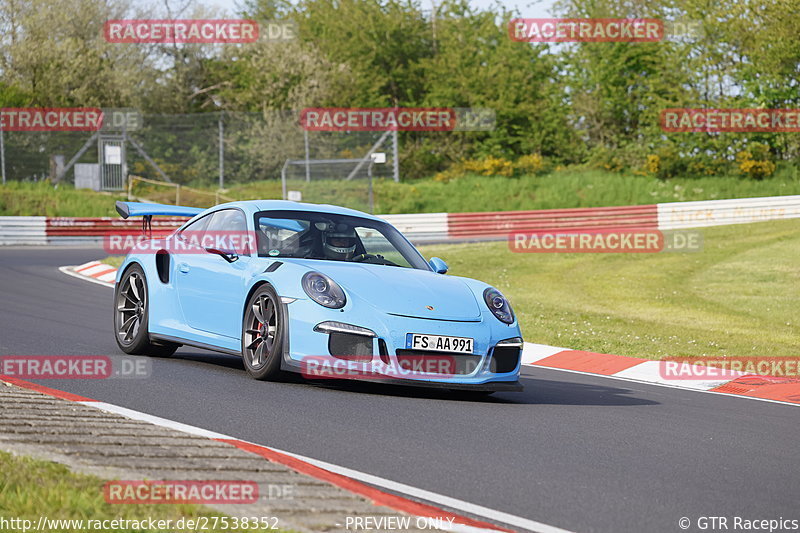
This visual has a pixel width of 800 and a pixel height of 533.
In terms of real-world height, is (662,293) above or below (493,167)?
below

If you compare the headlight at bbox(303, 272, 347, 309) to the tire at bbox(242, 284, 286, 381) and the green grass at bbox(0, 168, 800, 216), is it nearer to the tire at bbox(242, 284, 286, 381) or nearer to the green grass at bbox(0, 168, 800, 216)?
the tire at bbox(242, 284, 286, 381)

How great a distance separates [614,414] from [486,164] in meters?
37.5

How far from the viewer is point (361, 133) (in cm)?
3631

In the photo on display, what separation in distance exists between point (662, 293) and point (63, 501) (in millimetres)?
16295

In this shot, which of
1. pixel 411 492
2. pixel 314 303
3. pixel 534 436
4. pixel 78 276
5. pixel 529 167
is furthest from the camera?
pixel 529 167

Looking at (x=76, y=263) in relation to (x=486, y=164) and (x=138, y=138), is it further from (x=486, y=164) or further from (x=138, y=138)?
(x=486, y=164)

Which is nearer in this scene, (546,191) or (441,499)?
(441,499)

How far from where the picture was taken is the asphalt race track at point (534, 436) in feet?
16.6

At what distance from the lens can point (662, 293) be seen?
19.4 meters

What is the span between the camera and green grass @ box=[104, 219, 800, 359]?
13.3 meters

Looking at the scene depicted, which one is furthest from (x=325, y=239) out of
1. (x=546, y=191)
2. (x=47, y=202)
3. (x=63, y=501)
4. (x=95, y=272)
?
(x=546, y=191)

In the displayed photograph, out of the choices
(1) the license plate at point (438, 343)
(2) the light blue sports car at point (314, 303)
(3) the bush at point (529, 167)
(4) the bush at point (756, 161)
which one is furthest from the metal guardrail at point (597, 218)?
(1) the license plate at point (438, 343)

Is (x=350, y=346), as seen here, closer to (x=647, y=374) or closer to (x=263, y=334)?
(x=263, y=334)

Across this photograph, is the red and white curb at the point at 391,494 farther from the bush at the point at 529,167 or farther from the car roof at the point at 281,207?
the bush at the point at 529,167
